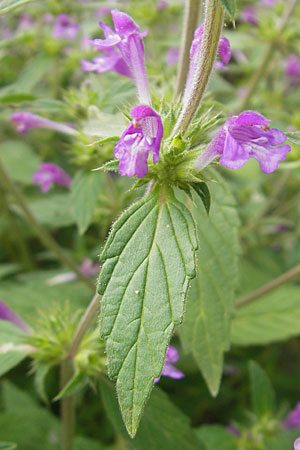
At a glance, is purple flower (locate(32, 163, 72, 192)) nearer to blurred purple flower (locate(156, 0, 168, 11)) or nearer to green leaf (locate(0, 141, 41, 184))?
green leaf (locate(0, 141, 41, 184))

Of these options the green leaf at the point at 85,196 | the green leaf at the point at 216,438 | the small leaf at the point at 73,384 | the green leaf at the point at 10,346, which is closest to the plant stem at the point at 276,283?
the green leaf at the point at 216,438

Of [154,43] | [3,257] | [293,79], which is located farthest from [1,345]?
[293,79]

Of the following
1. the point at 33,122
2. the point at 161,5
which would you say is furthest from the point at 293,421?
the point at 161,5

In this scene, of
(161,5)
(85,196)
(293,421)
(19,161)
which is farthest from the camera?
(161,5)

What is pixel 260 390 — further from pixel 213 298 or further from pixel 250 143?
pixel 250 143

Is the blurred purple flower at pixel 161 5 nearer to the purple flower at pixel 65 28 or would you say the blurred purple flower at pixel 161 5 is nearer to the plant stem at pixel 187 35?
the purple flower at pixel 65 28

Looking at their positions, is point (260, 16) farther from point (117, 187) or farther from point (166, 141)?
point (166, 141)
